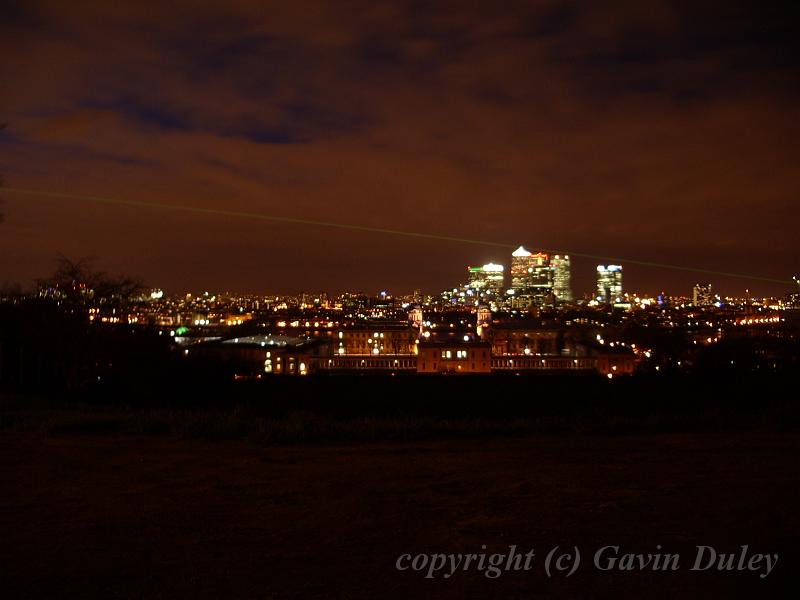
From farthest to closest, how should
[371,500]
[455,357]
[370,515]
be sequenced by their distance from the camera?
[455,357] < [371,500] < [370,515]

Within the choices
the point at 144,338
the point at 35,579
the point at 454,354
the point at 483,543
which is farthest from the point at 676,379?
the point at 454,354

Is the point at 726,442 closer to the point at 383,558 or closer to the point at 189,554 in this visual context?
the point at 383,558

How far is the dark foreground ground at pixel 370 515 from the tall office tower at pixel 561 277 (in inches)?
7234

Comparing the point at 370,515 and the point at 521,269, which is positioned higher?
the point at 521,269

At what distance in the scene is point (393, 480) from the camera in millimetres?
6340

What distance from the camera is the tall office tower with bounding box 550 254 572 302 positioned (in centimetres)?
18855

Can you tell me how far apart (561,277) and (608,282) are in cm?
1342

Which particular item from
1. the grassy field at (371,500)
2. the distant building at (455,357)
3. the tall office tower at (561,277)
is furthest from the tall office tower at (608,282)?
the grassy field at (371,500)

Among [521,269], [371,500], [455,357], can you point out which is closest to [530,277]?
[521,269]

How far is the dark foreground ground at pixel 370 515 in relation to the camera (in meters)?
3.95

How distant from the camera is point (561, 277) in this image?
193 m

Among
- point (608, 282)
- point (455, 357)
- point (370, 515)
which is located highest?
point (608, 282)

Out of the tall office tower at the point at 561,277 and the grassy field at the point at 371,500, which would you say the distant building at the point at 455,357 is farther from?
the tall office tower at the point at 561,277

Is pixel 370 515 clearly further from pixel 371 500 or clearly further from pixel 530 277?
pixel 530 277
